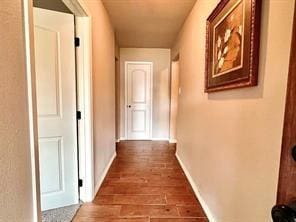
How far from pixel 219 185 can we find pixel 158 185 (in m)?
1.16

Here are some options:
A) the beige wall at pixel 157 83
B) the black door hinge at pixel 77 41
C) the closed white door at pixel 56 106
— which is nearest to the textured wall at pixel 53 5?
the closed white door at pixel 56 106

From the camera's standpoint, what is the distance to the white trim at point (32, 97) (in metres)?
1.00

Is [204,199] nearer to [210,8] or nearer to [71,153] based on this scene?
[71,153]

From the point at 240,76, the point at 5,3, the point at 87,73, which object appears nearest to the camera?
the point at 5,3

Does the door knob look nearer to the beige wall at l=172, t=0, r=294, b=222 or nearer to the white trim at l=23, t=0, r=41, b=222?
the beige wall at l=172, t=0, r=294, b=222

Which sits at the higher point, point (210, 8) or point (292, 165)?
point (210, 8)

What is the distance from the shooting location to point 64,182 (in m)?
2.13

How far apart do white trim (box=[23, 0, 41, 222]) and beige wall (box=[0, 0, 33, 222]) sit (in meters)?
0.03

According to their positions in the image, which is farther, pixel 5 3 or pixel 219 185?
pixel 219 185

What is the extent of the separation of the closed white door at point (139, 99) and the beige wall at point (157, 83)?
5.1 inches

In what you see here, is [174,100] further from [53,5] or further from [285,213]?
[285,213]

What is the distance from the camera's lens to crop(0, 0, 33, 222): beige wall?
84 cm

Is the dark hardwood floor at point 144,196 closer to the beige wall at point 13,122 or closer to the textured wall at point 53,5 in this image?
the beige wall at point 13,122

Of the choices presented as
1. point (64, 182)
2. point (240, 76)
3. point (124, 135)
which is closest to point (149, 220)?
point (64, 182)
